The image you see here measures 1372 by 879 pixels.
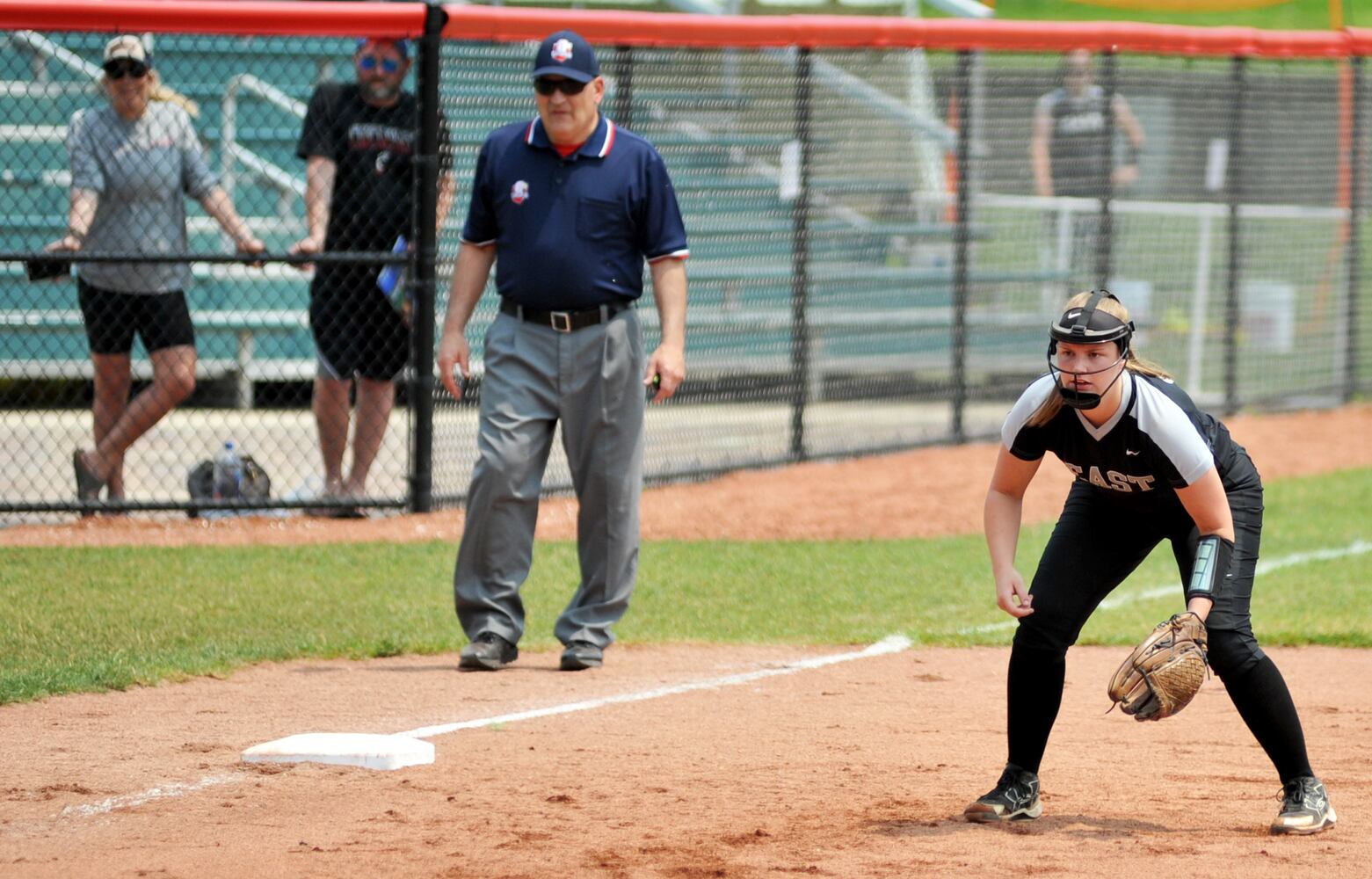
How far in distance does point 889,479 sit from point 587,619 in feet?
16.3

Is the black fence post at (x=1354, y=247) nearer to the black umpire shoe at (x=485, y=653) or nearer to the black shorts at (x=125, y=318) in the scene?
the black shorts at (x=125, y=318)

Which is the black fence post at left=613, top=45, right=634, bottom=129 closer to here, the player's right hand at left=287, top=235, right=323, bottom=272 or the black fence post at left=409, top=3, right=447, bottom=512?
the black fence post at left=409, top=3, right=447, bottom=512

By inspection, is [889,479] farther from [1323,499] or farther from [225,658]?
[225,658]

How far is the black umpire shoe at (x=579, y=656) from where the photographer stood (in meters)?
7.03

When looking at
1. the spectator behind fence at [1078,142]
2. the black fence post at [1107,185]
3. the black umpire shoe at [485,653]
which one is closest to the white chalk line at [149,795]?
the black umpire shoe at [485,653]

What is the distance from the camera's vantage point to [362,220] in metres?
9.80

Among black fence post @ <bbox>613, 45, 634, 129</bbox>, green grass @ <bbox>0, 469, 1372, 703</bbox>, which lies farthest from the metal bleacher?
green grass @ <bbox>0, 469, 1372, 703</bbox>

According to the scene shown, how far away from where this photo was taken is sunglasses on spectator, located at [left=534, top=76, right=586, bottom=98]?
22.0ft

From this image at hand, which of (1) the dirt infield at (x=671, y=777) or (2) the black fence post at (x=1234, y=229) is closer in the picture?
(1) the dirt infield at (x=671, y=777)

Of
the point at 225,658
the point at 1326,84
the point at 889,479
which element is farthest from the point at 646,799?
the point at 1326,84

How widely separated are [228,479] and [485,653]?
11.1 feet

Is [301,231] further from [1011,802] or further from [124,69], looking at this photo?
[1011,802]

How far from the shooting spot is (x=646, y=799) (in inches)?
203

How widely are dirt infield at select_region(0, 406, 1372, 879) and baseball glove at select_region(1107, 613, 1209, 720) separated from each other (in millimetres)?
397
